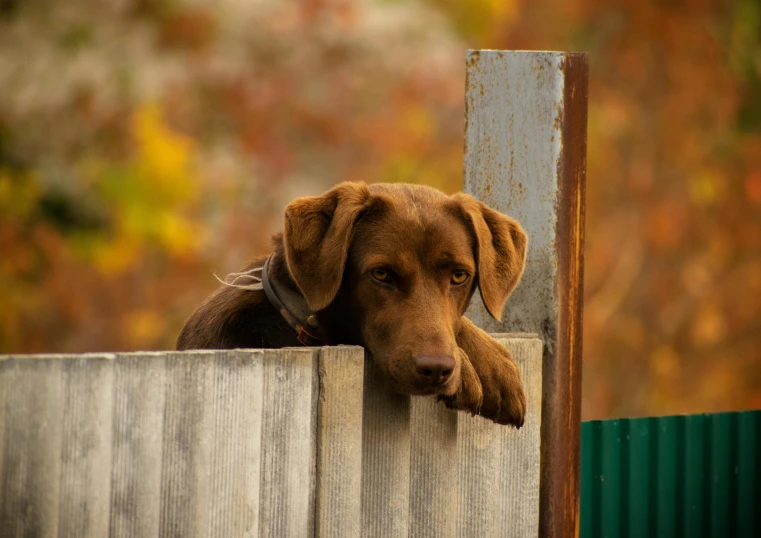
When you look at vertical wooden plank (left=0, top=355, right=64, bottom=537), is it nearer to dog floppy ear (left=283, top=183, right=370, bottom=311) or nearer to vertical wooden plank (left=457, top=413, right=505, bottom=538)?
dog floppy ear (left=283, top=183, right=370, bottom=311)

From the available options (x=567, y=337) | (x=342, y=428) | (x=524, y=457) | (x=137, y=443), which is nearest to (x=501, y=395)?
(x=524, y=457)

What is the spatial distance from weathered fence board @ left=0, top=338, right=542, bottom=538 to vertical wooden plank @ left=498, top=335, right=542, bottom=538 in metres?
0.08

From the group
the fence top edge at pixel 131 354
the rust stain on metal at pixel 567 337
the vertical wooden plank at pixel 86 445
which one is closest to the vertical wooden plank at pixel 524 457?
the rust stain on metal at pixel 567 337

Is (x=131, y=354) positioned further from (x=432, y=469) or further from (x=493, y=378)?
(x=493, y=378)


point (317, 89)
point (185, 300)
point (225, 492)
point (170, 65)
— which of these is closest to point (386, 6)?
point (317, 89)

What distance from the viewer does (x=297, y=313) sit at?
4.59 meters

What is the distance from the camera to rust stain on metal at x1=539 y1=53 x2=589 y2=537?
16.1 ft

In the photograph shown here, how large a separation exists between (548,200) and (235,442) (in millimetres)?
2117

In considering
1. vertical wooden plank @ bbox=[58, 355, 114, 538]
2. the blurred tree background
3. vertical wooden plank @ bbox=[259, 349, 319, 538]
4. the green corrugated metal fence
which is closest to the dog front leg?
vertical wooden plank @ bbox=[259, 349, 319, 538]

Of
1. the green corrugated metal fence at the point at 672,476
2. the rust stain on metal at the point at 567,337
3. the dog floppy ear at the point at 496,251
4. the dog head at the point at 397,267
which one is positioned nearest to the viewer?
the dog head at the point at 397,267

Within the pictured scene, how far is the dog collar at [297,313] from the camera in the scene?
4.57m

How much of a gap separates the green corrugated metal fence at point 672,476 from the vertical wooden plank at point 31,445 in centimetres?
Answer: 303

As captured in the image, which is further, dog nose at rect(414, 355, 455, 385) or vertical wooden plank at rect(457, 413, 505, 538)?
vertical wooden plank at rect(457, 413, 505, 538)

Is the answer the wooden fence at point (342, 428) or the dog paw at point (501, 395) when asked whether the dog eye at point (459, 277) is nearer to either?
the dog paw at point (501, 395)
